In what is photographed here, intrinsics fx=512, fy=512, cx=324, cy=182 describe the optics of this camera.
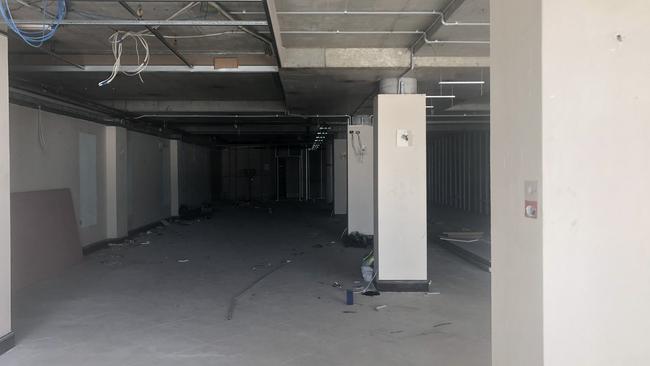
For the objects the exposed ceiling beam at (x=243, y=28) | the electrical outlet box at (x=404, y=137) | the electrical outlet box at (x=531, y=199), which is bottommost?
the electrical outlet box at (x=531, y=199)

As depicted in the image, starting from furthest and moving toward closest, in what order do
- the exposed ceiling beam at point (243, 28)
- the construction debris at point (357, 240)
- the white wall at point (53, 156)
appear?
the construction debris at point (357, 240) < the white wall at point (53, 156) < the exposed ceiling beam at point (243, 28)

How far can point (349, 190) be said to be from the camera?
37.0 ft

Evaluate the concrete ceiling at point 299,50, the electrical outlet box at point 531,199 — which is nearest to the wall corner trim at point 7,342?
the concrete ceiling at point 299,50

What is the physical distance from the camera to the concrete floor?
13.9 ft

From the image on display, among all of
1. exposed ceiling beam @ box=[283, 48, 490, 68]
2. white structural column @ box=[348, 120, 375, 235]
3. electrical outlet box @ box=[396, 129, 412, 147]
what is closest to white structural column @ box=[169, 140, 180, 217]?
white structural column @ box=[348, 120, 375, 235]

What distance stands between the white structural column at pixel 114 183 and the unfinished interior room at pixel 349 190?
45 mm

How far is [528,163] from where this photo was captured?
2.22m

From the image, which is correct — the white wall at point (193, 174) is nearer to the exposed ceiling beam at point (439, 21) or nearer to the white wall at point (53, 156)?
the white wall at point (53, 156)

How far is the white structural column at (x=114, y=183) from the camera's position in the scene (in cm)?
1047

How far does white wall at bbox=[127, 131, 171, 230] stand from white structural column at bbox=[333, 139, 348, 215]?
5.08 metres
